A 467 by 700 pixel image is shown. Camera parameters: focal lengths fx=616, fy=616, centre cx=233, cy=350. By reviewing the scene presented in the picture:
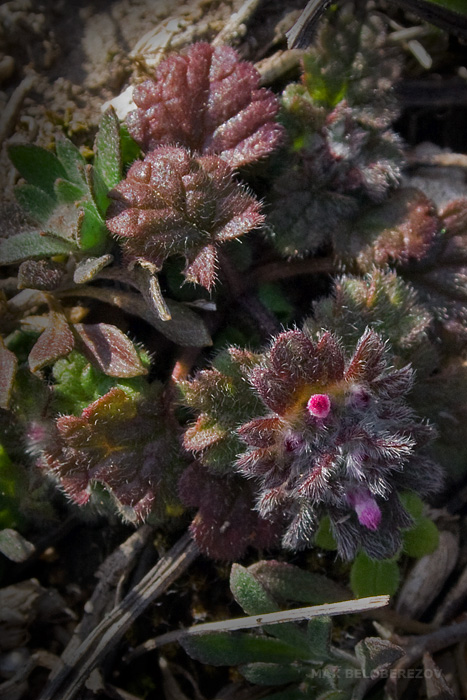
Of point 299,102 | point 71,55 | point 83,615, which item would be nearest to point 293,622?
point 83,615

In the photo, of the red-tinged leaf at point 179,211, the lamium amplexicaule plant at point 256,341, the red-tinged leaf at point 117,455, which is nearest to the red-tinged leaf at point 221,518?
the lamium amplexicaule plant at point 256,341

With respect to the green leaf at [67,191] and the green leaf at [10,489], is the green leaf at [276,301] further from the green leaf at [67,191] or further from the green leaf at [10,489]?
the green leaf at [10,489]

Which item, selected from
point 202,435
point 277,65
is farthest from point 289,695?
point 277,65

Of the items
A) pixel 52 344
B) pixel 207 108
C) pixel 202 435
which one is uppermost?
pixel 207 108

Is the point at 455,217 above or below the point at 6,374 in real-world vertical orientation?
below

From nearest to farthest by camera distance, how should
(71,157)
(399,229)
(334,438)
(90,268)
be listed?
(334,438), (90,268), (71,157), (399,229)

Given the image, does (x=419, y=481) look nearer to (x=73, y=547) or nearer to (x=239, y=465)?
(x=239, y=465)

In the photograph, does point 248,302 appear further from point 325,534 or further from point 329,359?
point 325,534

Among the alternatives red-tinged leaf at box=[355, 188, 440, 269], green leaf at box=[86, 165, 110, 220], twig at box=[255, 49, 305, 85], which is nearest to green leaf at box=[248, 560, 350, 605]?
red-tinged leaf at box=[355, 188, 440, 269]
